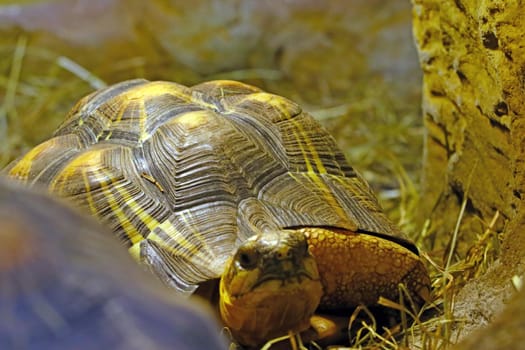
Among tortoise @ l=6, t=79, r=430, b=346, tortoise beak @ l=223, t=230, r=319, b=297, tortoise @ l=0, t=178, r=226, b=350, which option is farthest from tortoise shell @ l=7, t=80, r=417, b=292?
tortoise @ l=0, t=178, r=226, b=350

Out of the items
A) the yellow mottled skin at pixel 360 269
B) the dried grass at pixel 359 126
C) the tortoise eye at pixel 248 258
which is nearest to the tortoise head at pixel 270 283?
the tortoise eye at pixel 248 258

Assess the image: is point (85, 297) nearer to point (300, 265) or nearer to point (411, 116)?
point (300, 265)

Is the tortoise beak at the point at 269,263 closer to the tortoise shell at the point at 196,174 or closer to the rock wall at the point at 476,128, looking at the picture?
the tortoise shell at the point at 196,174

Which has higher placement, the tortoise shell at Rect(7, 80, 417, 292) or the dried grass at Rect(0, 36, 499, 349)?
the tortoise shell at Rect(7, 80, 417, 292)

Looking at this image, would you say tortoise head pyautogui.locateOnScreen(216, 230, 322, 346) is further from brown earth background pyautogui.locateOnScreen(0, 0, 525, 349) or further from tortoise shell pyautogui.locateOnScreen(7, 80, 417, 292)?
brown earth background pyautogui.locateOnScreen(0, 0, 525, 349)

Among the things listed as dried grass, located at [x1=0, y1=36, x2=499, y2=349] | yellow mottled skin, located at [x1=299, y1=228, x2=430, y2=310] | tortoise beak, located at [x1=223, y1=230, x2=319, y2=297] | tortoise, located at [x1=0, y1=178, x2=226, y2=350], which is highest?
tortoise, located at [x1=0, y1=178, x2=226, y2=350]

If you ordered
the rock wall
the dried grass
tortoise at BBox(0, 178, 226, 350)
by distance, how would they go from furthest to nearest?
1. the dried grass
2. the rock wall
3. tortoise at BBox(0, 178, 226, 350)
